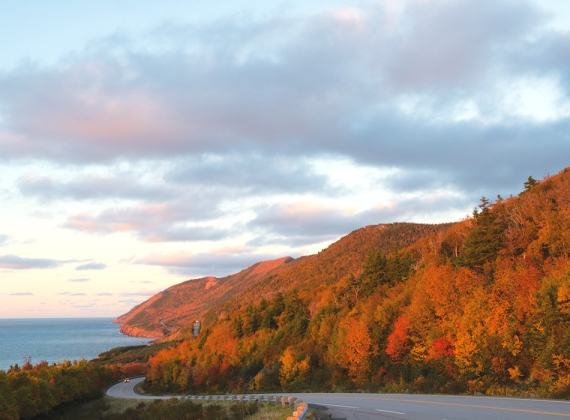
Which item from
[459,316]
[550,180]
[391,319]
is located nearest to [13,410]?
[391,319]

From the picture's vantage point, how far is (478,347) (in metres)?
46.3

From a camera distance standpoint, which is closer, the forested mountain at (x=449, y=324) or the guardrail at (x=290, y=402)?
the guardrail at (x=290, y=402)

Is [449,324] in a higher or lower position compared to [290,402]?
higher

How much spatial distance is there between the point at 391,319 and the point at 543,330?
1091 inches

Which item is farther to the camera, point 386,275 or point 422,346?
point 386,275

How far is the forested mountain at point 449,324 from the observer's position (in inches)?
1616

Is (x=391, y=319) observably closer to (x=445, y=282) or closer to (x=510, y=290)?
(x=445, y=282)

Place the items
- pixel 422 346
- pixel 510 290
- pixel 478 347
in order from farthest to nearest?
pixel 422 346
pixel 510 290
pixel 478 347

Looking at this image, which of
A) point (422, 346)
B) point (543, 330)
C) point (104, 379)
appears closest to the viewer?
point (543, 330)

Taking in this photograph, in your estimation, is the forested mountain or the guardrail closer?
the guardrail

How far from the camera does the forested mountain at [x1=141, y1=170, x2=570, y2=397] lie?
135 feet

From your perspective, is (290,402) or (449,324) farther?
(449,324)

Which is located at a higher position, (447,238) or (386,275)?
(447,238)

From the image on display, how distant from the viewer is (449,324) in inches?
2083
